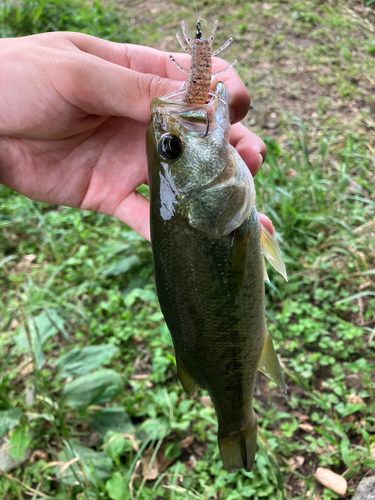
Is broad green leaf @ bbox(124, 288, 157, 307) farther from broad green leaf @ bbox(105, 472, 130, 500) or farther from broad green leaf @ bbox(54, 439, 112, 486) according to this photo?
broad green leaf @ bbox(105, 472, 130, 500)

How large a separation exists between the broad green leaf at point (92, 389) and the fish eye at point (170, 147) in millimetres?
1862

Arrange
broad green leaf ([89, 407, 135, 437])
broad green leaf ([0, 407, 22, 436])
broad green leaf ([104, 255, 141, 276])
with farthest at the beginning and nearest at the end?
broad green leaf ([104, 255, 141, 276]) → broad green leaf ([89, 407, 135, 437]) → broad green leaf ([0, 407, 22, 436])

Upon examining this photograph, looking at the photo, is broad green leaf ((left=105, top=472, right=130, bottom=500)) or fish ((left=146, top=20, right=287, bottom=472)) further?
broad green leaf ((left=105, top=472, right=130, bottom=500))

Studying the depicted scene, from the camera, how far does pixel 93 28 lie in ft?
21.0

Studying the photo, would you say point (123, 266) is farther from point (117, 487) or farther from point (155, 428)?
point (117, 487)

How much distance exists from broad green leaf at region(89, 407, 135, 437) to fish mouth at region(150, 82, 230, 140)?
209 centimetres

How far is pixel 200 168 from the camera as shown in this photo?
1516mm

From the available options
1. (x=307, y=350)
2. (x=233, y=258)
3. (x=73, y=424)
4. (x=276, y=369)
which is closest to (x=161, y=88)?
(x=233, y=258)

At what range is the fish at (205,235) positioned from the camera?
1.51m

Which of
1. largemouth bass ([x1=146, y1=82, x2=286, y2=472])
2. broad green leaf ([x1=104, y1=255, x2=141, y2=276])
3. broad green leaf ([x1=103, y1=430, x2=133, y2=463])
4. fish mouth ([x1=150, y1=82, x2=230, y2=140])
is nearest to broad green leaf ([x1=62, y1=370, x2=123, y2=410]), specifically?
broad green leaf ([x1=103, y1=430, x2=133, y2=463])

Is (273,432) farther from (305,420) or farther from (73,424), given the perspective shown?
(73,424)

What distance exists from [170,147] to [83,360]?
189 cm

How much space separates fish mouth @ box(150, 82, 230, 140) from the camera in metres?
1.48

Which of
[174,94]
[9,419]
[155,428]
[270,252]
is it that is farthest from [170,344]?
[174,94]
